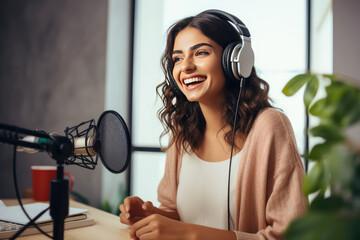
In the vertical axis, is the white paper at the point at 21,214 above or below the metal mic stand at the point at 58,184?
below

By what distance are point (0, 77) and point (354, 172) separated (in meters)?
2.66

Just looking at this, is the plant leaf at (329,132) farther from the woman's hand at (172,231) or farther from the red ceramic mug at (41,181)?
the red ceramic mug at (41,181)

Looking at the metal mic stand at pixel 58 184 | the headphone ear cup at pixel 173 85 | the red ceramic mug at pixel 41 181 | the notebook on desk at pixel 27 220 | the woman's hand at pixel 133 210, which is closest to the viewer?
the metal mic stand at pixel 58 184

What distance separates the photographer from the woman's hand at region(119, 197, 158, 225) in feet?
3.11

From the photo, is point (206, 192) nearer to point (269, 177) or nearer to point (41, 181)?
point (269, 177)

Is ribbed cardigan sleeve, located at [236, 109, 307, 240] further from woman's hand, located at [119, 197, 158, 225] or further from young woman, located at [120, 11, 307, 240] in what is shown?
woman's hand, located at [119, 197, 158, 225]

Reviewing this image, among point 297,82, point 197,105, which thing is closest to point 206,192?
point 197,105

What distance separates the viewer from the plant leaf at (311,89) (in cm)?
39

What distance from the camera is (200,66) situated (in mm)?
1045

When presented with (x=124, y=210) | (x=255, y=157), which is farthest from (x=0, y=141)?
(x=255, y=157)

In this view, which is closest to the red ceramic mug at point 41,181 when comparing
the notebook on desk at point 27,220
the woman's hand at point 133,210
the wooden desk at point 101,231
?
the notebook on desk at point 27,220

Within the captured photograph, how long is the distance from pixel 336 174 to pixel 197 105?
1.05 m

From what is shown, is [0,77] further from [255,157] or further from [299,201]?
[299,201]

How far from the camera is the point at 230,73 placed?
1.02m
